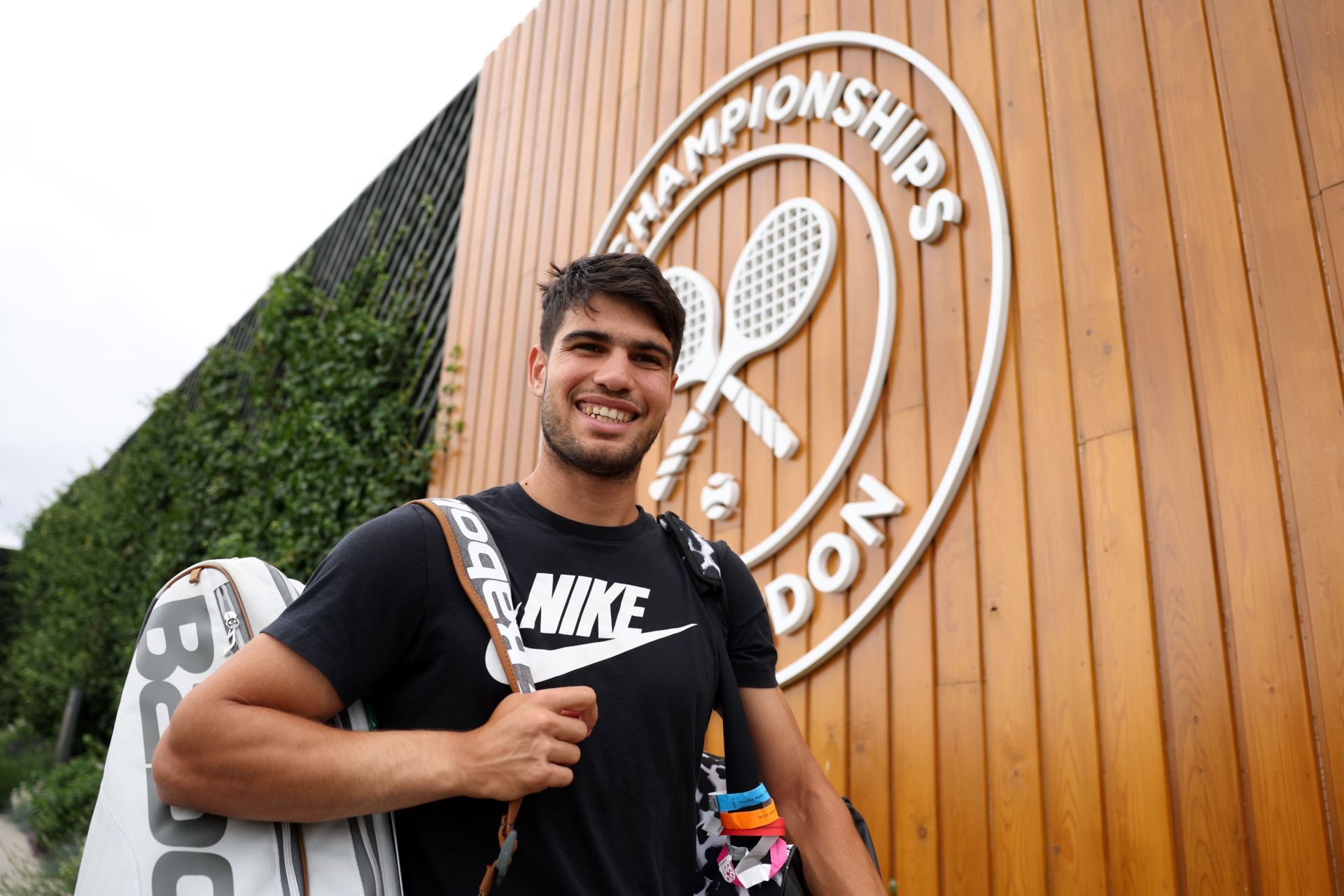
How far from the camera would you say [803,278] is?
7.79 feet

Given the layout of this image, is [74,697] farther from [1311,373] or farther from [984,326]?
[1311,373]

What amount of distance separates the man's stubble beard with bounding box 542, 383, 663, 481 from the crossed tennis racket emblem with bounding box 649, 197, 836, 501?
3.85 ft

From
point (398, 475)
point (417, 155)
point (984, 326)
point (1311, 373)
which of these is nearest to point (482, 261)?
point (398, 475)

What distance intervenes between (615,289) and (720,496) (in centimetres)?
132

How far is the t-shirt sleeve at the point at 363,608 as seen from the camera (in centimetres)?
85

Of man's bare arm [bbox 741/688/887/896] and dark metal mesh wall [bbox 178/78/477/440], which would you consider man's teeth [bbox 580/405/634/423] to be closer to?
man's bare arm [bbox 741/688/887/896]

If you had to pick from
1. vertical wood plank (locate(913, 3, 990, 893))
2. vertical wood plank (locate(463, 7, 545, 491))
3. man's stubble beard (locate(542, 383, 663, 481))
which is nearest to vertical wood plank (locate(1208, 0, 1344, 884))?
vertical wood plank (locate(913, 3, 990, 893))

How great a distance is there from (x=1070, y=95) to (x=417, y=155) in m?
3.93

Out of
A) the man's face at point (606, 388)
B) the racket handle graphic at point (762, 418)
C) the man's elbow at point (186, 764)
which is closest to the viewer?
the man's elbow at point (186, 764)

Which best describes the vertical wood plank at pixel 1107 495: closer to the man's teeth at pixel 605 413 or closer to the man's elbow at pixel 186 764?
the man's teeth at pixel 605 413

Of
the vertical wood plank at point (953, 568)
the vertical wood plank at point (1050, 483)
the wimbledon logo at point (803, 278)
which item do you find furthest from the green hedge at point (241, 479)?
the vertical wood plank at point (1050, 483)

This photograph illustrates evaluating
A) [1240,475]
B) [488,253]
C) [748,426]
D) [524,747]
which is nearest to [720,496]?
[748,426]

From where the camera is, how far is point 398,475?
4.04m

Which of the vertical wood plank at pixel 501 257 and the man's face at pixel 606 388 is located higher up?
the vertical wood plank at pixel 501 257
